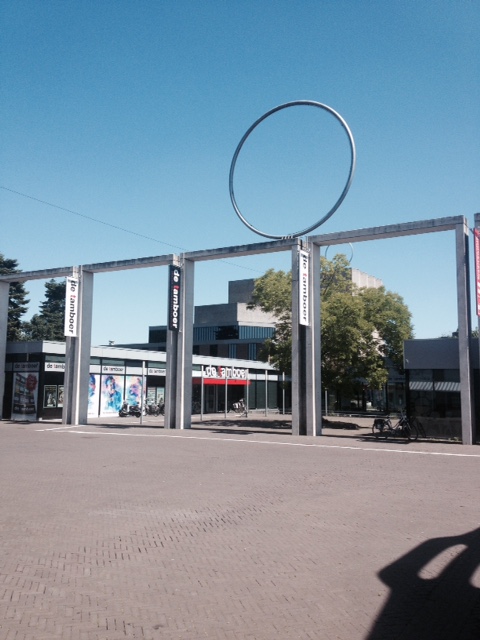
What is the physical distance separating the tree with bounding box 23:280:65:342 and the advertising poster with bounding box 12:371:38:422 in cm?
4416

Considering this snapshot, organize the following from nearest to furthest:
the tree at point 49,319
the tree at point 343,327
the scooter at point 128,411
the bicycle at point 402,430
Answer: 1. the bicycle at point 402,430
2. the tree at point 343,327
3. the scooter at point 128,411
4. the tree at point 49,319

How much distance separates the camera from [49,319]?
82812mm

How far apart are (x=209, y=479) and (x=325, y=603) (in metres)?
7.68

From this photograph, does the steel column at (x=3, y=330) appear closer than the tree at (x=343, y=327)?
No

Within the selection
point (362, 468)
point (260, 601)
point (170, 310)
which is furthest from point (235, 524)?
point (170, 310)

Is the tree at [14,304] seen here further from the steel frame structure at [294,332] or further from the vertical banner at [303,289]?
the vertical banner at [303,289]

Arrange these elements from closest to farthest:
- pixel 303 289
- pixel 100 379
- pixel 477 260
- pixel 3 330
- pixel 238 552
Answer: pixel 238 552 < pixel 477 260 < pixel 303 289 < pixel 3 330 < pixel 100 379

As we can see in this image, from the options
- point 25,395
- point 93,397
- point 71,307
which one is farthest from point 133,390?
point 71,307

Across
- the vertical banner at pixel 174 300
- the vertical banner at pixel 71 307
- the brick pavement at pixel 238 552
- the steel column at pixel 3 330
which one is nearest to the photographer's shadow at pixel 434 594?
the brick pavement at pixel 238 552

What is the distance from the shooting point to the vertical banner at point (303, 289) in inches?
985

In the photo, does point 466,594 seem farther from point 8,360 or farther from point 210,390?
point 210,390

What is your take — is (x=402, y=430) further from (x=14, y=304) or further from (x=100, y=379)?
(x=14, y=304)

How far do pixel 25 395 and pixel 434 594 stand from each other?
108ft

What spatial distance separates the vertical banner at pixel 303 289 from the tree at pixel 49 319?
5936cm
